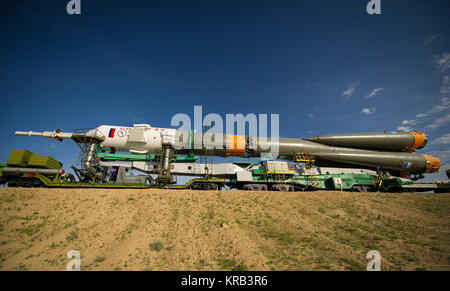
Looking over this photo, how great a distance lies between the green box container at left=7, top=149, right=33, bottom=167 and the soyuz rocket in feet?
8.10

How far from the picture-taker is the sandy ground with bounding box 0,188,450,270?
22.8ft

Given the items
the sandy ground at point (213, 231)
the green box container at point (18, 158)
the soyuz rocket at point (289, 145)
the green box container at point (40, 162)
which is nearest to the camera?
the sandy ground at point (213, 231)

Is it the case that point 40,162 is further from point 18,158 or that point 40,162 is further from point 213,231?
point 213,231

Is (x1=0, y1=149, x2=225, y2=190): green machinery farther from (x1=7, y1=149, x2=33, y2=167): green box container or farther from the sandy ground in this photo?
the sandy ground

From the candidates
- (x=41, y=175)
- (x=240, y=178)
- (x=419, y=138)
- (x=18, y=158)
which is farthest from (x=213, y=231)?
(x=419, y=138)

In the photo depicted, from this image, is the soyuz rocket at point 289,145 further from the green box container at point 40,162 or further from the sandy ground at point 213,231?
the sandy ground at point 213,231

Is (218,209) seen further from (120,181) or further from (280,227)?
(120,181)

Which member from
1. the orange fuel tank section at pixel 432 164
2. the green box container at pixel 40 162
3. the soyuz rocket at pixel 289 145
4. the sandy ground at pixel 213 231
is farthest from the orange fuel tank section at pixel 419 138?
the green box container at pixel 40 162

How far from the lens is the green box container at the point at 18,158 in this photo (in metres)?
12.8

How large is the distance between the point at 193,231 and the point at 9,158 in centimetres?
1493

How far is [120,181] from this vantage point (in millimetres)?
14461

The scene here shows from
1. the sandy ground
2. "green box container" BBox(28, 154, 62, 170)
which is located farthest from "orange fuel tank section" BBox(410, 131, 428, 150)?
"green box container" BBox(28, 154, 62, 170)

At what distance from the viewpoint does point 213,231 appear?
927 centimetres
